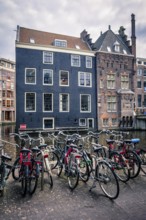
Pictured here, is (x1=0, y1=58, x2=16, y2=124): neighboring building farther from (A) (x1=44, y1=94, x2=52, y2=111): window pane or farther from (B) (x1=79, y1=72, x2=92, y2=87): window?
(B) (x1=79, y1=72, x2=92, y2=87): window

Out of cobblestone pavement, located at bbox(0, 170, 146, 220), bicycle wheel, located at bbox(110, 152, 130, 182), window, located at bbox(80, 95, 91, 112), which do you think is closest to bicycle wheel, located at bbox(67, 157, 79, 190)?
cobblestone pavement, located at bbox(0, 170, 146, 220)

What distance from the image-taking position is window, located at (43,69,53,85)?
23250mm

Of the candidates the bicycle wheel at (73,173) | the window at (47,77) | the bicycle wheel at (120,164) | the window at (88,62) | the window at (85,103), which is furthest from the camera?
→ the window at (88,62)

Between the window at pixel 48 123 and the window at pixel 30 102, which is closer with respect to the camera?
the window at pixel 30 102

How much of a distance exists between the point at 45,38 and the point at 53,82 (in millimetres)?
6897

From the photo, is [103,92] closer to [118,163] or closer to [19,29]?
[19,29]

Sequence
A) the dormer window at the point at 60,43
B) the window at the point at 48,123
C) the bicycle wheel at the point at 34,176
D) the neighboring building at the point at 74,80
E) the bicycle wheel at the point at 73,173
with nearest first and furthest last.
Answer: the bicycle wheel at the point at 34,176
the bicycle wheel at the point at 73,173
the neighboring building at the point at 74,80
the window at the point at 48,123
the dormer window at the point at 60,43

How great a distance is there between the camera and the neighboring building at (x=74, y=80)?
22375mm

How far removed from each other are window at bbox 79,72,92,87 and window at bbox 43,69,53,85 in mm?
4375

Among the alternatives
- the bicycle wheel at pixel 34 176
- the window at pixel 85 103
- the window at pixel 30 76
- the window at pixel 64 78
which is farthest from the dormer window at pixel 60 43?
the bicycle wheel at pixel 34 176

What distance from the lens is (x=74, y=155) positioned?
406 cm

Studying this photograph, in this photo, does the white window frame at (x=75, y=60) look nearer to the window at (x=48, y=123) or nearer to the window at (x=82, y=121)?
the window at (x=82, y=121)

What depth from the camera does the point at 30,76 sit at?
2252cm

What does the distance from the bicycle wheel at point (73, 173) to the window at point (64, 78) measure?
20.6m
